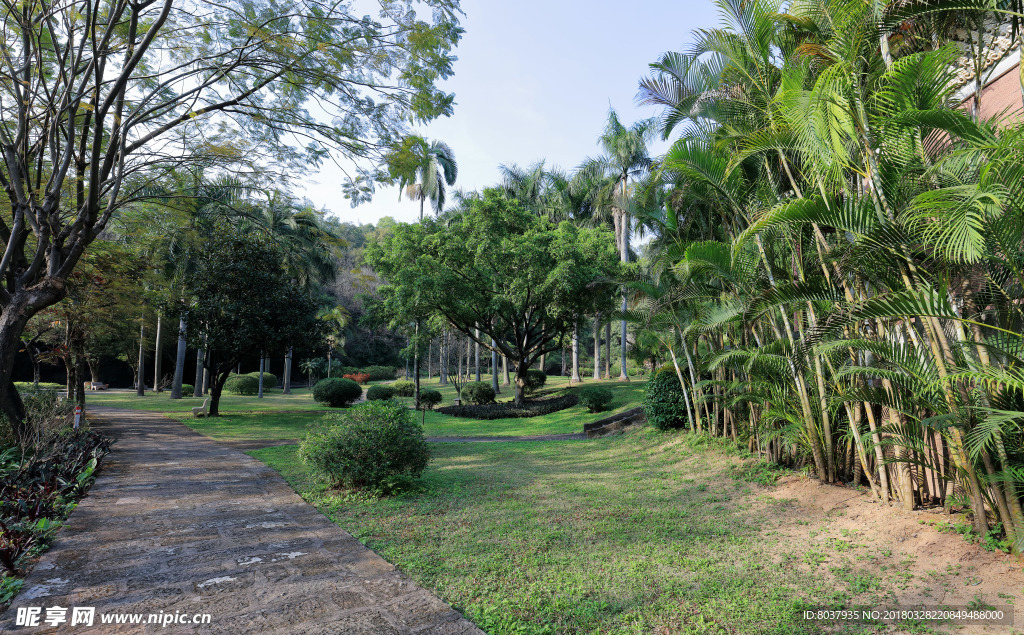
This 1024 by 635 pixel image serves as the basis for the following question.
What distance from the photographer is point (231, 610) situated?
300 cm

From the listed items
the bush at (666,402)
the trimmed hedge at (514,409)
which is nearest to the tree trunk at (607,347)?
the trimmed hedge at (514,409)

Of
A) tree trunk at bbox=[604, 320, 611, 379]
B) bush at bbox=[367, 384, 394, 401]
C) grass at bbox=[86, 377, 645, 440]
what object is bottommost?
grass at bbox=[86, 377, 645, 440]

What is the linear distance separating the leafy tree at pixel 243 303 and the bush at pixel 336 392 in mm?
6080

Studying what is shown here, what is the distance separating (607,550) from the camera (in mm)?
4031

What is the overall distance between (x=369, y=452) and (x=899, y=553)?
494 cm

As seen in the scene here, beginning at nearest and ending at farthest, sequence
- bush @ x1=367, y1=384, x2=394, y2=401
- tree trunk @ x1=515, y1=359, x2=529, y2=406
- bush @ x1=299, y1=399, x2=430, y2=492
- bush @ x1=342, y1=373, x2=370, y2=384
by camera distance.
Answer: bush @ x1=299, y1=399, x2=430, y2=492 < tree trunk @ x1=515, y1=359, x2=529, y2=406 < bush @ x1=367, y1=384, x2=394, y2=401 < bush @ x1=342, y1=373, x2=370, y2=384

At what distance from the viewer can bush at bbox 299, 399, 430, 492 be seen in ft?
19.2

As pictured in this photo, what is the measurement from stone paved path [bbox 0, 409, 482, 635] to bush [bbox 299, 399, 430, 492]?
0.52 meters

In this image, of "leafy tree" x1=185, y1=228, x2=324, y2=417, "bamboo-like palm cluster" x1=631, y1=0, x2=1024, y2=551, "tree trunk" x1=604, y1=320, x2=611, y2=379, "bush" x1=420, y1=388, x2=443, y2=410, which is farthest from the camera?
"tree trunk" x1=604, y1=320, x2=611, y2=379

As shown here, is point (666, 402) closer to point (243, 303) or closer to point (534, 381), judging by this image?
point (243, 303)

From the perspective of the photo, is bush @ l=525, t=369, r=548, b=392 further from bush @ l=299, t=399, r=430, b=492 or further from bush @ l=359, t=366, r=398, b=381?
Result: bush @ l=299, t=399, r=430, b=492

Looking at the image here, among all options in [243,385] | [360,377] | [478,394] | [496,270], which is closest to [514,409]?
[478,394]

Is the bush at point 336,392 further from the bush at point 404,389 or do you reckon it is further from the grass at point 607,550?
the grass at point 607,550

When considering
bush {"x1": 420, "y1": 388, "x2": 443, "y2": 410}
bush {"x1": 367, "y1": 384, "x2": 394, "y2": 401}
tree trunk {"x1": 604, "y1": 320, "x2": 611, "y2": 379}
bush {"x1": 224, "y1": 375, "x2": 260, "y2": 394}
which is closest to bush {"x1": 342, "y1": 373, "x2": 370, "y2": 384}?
bush {"x1": 224, "y1": 375, "x2": 260, "y2": 394}
